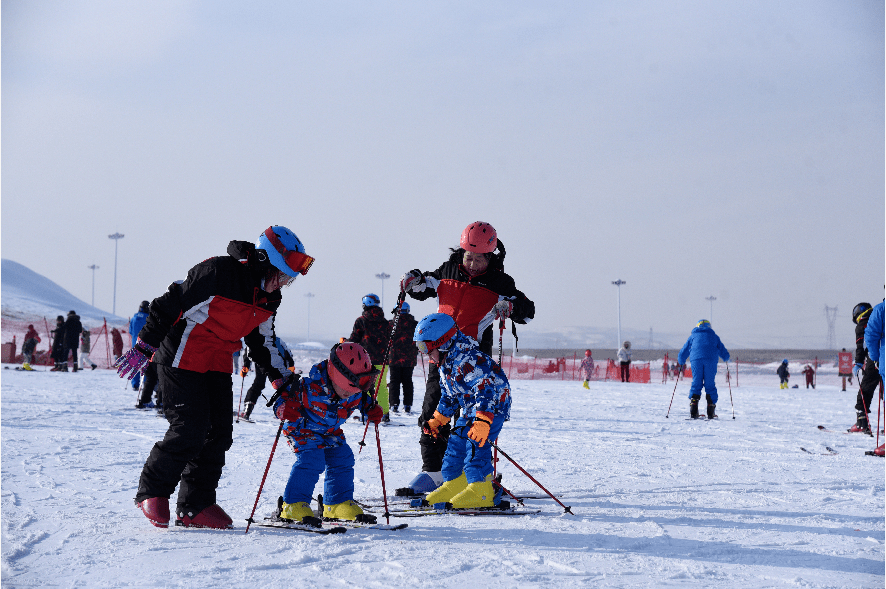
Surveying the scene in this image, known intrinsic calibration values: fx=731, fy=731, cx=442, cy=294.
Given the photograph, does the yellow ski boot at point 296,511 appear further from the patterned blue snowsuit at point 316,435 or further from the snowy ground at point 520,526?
the snowy ground at point 520,526

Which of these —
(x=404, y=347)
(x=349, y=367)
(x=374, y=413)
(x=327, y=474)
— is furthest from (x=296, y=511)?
(x=404, y=347)

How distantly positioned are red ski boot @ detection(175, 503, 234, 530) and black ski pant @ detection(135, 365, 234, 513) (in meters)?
0.03

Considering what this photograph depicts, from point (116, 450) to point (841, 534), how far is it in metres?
5.97

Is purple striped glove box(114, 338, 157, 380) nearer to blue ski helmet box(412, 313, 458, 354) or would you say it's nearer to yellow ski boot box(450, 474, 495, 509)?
blue ski helmet box(412, 313, 458, 354)

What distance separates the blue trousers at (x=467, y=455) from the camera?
4.35 metres

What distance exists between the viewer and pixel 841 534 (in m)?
3.87

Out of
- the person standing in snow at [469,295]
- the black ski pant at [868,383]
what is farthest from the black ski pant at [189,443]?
the black ski pant at [868,383]

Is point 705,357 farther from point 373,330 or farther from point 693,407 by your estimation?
point 373,330

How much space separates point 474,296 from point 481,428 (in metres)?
1.18

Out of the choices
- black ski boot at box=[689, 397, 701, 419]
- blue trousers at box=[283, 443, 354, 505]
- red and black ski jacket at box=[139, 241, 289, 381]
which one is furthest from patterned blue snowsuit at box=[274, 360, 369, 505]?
black ski boot at box=[689, 397, 701, 419]

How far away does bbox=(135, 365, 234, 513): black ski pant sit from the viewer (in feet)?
12.3

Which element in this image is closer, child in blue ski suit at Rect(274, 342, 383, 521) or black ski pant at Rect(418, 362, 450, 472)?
child in blue ski suit at Rect(274, 342, 383, 521)

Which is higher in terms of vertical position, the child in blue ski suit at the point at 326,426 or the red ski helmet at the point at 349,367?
the red ski helmet at the point at 349,367

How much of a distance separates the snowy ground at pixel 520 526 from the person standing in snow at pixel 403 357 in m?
2.36
